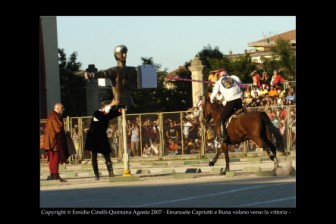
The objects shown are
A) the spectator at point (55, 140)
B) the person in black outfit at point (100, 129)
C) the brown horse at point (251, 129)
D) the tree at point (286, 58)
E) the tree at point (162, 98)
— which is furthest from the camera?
the tree at point (286, 58)

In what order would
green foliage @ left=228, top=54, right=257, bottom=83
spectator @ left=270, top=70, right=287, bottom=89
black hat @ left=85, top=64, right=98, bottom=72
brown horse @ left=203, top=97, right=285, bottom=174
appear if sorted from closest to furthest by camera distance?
black hat @ left=85, top=64, right=98, bottom=72 < brown horse @ left=203, top=97, right=285, bottom=174 < spectator @ left=270, top=70, right=287, bottom=89 < green foliage @ left=228, top=54, right=257, bottom=83

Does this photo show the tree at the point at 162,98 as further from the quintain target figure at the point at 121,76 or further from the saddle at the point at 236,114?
the quintain target figure at the point at 121,76

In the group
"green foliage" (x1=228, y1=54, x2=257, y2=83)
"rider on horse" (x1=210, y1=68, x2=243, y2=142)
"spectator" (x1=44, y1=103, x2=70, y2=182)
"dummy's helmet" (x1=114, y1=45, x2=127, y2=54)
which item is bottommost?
"spectator" (x1=44, y1=103, x2=70, y2=182)

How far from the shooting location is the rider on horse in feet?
82.2

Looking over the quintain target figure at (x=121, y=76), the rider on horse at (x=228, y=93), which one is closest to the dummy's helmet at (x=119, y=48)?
the quintain target figure at (x=121, y=76)

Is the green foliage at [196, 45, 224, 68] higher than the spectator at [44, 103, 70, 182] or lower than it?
higher

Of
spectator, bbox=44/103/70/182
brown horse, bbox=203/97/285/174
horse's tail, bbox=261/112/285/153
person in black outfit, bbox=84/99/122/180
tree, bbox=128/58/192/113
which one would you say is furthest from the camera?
tree, bbox=128/58/192/113

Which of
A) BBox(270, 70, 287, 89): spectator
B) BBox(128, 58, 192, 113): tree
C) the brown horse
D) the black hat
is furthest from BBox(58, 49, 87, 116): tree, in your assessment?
the black hat

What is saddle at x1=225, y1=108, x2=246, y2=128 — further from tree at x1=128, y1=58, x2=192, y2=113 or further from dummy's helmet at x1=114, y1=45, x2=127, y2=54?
tree at x1=128, y1=58, x2=192, y2=113

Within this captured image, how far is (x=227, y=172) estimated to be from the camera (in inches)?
932

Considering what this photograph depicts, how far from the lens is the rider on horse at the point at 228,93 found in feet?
82.2

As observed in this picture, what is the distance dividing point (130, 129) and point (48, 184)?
14225mm
